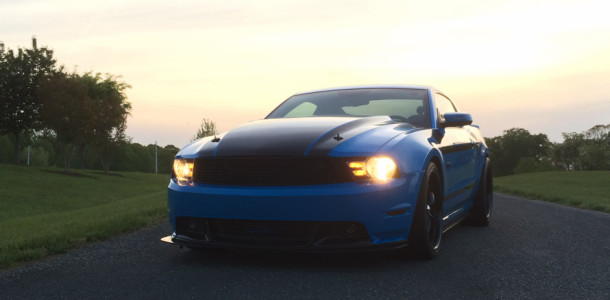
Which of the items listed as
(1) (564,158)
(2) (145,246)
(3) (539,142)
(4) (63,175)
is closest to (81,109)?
(4) (63,175)

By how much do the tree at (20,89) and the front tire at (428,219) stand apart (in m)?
38.4

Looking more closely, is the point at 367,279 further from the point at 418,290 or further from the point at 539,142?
the point at 539,142

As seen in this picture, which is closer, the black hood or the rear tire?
the black hood

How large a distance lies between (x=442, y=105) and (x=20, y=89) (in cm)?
3884

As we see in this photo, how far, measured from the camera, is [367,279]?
12.9 ft

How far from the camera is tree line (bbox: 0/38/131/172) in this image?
3766 cm

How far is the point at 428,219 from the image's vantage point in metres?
4.57

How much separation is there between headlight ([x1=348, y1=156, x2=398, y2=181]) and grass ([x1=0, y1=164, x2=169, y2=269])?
9.62 feet

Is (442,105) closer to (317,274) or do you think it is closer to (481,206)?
(481,206)

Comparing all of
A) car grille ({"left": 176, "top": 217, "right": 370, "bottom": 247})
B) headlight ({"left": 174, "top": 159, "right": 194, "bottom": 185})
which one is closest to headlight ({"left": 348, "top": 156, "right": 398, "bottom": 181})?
car grille ({"left": 176, "top": 217, "right": 370, "bottom": 247})

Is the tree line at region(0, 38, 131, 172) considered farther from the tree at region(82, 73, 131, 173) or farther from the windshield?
the windshield

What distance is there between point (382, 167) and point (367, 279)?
0.78 metres

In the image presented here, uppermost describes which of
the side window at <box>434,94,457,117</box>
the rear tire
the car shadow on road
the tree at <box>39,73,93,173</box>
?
the tree at <box>39,73,93,173</box>

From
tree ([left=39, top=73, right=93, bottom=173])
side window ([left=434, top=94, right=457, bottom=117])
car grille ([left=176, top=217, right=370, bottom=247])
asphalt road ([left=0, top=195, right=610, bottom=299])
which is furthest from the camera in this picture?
tree ([left=39, top=73, right=93, bottom=173])
